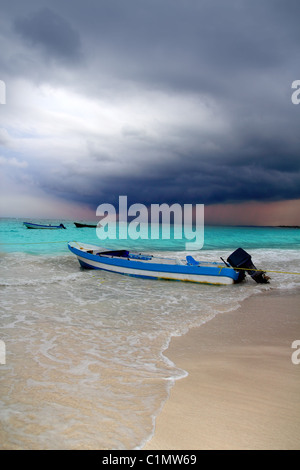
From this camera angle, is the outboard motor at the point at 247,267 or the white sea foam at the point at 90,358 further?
the outboard motor at the point at 247,267

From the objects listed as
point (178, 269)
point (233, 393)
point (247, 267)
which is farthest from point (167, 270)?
point (233, 393)

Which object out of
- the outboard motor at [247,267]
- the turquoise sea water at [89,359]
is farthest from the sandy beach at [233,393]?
the outboard motor at [247,267]

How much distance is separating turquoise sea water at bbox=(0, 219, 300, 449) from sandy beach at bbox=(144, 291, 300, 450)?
0.29 meters

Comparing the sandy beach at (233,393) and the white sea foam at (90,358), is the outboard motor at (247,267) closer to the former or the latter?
the white sea foam at (90,358)

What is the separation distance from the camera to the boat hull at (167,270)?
14312 millimetres

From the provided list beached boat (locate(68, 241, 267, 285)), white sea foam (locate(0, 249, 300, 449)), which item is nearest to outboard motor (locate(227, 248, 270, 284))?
beached boat (locate(68, 241, 267, 285))

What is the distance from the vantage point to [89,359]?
17.5ft

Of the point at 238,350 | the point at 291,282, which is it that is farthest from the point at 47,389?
the point at 291,282

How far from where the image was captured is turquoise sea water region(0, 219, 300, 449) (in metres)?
3.17

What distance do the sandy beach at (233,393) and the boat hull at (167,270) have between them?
690 cm

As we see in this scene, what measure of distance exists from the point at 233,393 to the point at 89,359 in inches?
112

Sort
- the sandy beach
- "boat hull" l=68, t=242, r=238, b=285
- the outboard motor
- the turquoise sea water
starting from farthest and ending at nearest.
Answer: the outboard motor, "boat hull" l=68, t=242, r=238, b=285, the turquoise sea water, the sandy beach

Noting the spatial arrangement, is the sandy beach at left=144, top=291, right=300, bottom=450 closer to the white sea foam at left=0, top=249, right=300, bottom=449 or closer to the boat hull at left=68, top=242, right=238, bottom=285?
the white sea foam at left=0, top=249, right=300, bottom=449
